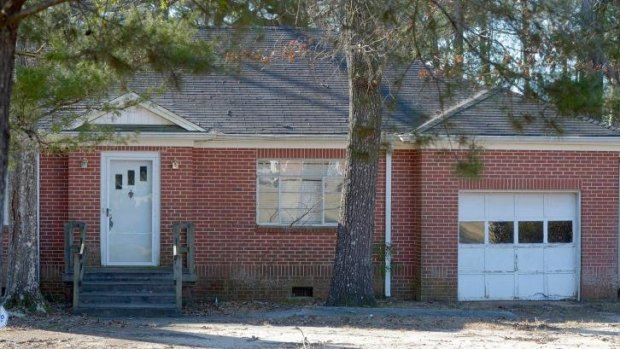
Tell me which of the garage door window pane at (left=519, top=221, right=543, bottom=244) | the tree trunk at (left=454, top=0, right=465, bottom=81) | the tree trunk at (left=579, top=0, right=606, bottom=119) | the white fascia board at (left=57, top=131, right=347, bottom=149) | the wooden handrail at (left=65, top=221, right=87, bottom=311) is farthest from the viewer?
the garage door window pane at (left=519, top=221, right=543, bottom=244)

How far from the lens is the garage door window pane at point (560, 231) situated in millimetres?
20719

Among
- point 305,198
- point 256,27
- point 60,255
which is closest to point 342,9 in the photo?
point 256,27

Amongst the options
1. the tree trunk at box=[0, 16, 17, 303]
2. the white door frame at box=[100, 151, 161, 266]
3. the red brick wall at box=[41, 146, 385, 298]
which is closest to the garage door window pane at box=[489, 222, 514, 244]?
the red brick wall at box=[41, 146, 385, 298]

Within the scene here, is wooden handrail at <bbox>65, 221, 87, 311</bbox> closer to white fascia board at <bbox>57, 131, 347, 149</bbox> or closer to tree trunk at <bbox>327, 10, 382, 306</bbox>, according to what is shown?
white fascia board at <bbox>57, 131, 347, 149</bbox>

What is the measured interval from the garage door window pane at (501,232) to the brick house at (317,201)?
A: 0.09 ft

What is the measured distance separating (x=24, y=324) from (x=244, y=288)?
4979 millimetres

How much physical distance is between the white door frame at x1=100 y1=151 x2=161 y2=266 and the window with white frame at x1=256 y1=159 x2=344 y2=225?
198cm

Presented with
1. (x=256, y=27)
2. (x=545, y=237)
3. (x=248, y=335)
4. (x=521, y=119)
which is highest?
(x=256, y=27)

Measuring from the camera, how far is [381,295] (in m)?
20.1

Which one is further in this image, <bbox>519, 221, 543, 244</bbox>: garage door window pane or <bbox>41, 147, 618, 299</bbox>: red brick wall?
<bbox>519, 221, 543, 244</bbox>: garage door window pane

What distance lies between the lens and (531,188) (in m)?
20.3

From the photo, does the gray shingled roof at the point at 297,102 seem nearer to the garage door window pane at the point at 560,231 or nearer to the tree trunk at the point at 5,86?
the garage door window pane at the point at 560,231

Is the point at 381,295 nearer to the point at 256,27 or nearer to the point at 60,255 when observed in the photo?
the point at 60,255

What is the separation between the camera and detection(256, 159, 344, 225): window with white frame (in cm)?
2017
